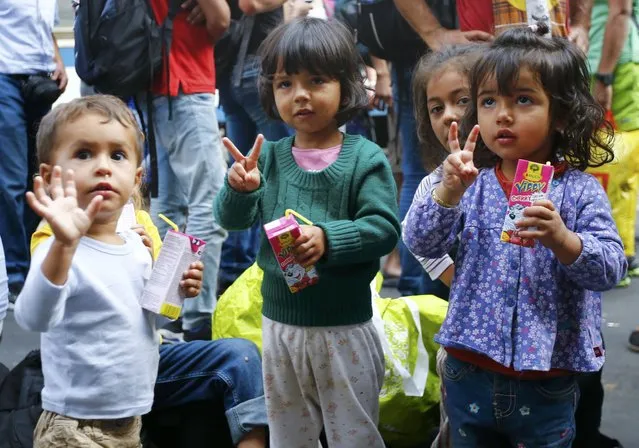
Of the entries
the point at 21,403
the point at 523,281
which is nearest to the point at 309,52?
the point at 523,281

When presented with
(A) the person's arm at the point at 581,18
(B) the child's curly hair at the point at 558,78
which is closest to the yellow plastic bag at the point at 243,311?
(B) the child's curly hair at the point at 558,78

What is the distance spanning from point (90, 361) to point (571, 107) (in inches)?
53.3

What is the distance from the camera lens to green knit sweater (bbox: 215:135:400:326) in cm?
269

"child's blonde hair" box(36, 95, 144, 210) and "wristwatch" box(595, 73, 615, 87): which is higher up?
"child's blonde hair" box(36, 95, 144, 210)

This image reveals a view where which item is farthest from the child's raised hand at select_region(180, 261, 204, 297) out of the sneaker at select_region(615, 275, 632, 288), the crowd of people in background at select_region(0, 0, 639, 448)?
the sneaker at select_region(615, 275, 632, 288)

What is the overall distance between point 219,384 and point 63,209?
1.04 meters

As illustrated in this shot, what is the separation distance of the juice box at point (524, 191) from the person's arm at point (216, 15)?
92.1 inches

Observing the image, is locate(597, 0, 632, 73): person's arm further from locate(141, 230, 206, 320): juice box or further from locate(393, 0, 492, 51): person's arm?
locate(141, 230, 206, 320): juice box

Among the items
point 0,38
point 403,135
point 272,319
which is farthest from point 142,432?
point 0,38

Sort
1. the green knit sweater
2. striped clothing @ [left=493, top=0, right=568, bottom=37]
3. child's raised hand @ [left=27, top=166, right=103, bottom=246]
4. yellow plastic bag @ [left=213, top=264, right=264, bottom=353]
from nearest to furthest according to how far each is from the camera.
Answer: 1. child's raised hand @ [left=27, top=166, right=103, bottom=246]
2. the green knit sweater
3. yellow plastic bag @ [left=213, top=264, right=264, bottom=353]
4. striped clothing @ [left=493, top=0, right=568, bottom=37]

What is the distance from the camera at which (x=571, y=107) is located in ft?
8.23

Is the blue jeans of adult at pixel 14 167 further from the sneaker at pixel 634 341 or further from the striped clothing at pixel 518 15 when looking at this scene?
the sneaker at pixel 634 341

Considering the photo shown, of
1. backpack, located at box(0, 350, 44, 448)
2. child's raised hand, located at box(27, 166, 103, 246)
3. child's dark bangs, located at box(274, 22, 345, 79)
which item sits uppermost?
child's dark bangs, located at box(274, 22, 345, 79)

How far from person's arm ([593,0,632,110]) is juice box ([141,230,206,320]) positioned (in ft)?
9.53
